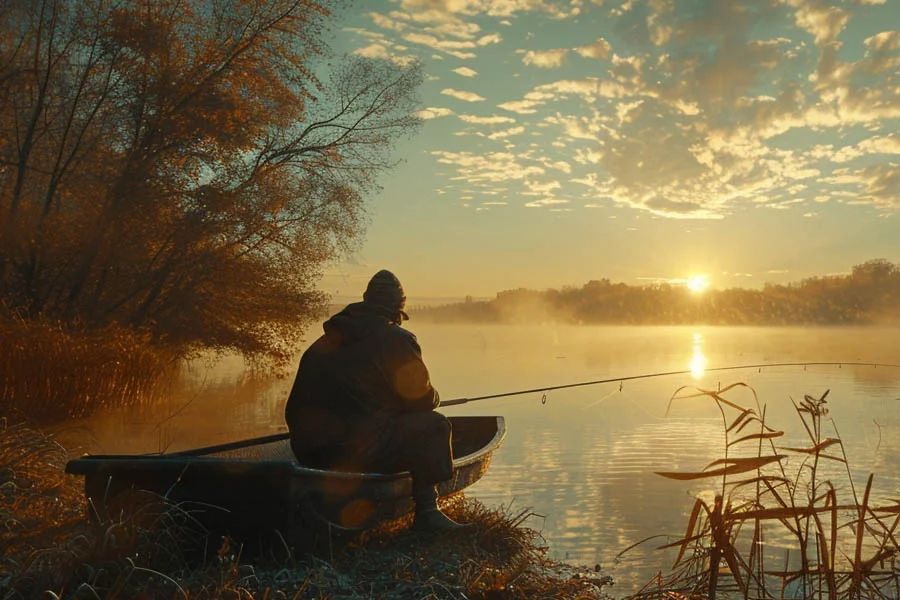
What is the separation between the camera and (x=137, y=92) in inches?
548

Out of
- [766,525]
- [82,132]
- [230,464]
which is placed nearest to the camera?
[230,464]

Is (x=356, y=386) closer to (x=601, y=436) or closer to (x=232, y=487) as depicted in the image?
(x=232, y=487)

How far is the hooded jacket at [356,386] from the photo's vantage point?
4754 millimetres

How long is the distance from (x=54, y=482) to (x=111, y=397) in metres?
5.74

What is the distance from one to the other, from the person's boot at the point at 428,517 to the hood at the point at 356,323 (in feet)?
3.95

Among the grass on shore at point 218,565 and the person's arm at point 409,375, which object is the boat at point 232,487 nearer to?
the grass on shore at point 218,565

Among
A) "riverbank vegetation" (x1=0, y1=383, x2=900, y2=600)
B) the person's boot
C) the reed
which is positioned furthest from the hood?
the reed

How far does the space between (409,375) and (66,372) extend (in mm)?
8161

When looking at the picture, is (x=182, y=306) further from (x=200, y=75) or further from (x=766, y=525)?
(x=766, y=525)

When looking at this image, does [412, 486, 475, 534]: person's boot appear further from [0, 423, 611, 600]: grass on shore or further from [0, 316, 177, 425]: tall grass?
[0, 316, 177, 425]: tall grass

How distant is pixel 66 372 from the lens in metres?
10.8

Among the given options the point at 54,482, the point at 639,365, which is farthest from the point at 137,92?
the point at 639,365

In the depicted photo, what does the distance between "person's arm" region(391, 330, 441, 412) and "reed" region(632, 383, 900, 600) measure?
1.66 meters

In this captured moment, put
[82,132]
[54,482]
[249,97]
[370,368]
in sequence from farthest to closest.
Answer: [249,97] → [82,132] → [54,482] → [370,368]
